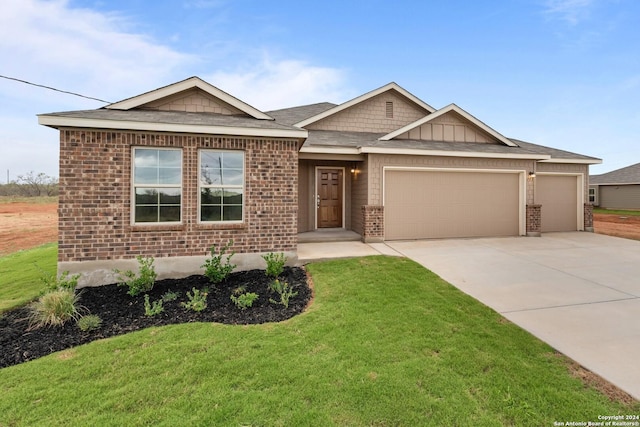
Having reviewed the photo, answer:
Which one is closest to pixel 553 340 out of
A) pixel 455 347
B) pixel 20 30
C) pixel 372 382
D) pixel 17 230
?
pixel 455 347

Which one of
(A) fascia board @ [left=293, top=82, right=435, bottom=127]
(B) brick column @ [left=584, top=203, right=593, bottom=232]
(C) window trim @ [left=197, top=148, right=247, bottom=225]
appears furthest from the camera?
(B) brick column @ [left=584, top=203, right=593, bottom=232]

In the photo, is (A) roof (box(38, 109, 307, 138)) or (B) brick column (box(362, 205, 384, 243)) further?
(B) brick column (box(362, 205, 384, 243))

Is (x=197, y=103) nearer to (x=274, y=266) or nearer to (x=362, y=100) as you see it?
(x=274, y=266)

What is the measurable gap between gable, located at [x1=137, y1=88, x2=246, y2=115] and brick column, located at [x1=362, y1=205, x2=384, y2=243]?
15.2 feet

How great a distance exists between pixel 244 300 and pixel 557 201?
13080mm

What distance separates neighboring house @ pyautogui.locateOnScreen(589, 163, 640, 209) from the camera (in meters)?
25.0

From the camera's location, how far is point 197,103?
25.0ft

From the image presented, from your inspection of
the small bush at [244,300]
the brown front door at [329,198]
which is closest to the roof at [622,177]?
the brown front door at [329,198]

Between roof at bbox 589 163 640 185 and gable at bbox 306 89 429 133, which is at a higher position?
gable at bbox 306 89 429 133

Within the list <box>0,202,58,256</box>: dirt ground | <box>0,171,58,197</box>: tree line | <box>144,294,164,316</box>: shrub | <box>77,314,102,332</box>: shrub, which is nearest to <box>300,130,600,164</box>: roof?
<box>144,294,164,316</box>: shrub

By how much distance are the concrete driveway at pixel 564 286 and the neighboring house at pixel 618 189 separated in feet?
75.7

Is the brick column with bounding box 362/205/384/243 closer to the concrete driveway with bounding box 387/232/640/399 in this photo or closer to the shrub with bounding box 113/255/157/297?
the concrete driveway with bounding box 387/232/640/399

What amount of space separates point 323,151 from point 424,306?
581 cm

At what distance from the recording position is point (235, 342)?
354 cm
